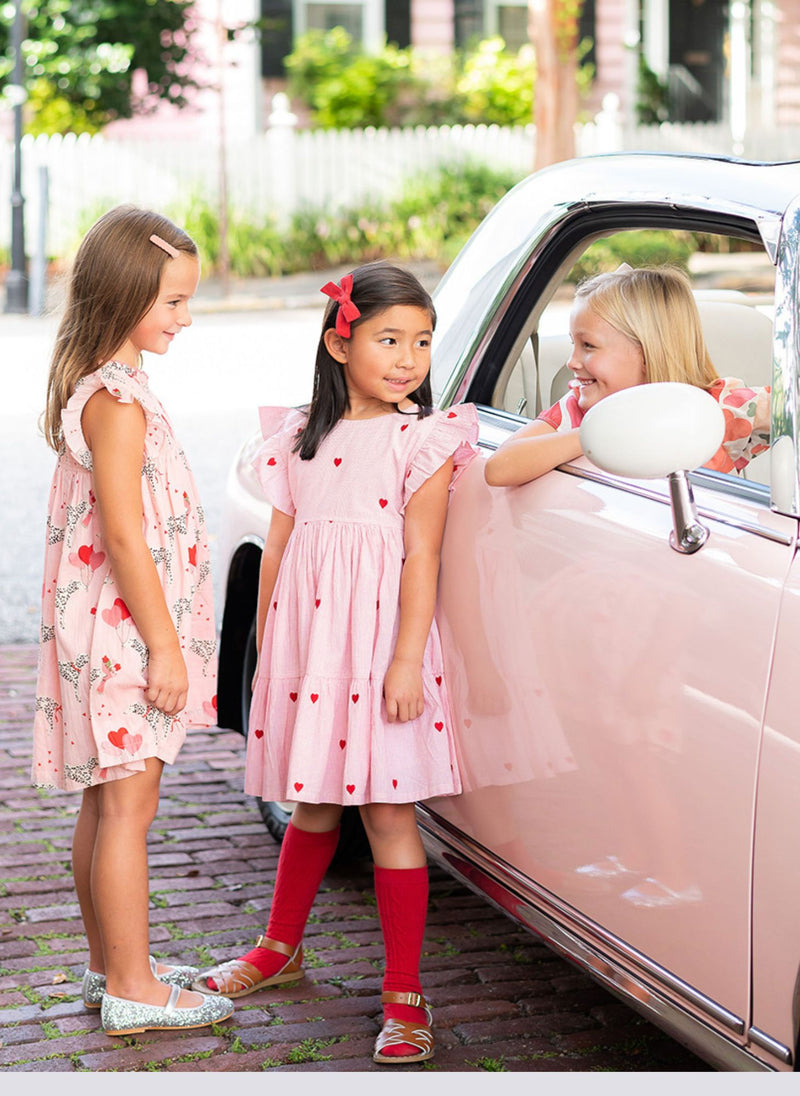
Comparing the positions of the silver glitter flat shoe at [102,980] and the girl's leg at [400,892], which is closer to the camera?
the girl's leg at [400,892]

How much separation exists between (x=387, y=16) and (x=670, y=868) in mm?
23344

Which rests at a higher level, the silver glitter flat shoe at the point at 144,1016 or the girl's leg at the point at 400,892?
the girl's leg at the point at 400,892

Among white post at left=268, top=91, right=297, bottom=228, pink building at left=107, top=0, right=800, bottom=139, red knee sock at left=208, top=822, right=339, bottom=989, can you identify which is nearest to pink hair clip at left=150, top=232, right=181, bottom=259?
red knee sock at left=208, top=822, right=339, bottom=989

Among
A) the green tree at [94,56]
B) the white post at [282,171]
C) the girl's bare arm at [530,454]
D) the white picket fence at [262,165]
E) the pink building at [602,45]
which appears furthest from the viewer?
the pink building at [602,45]

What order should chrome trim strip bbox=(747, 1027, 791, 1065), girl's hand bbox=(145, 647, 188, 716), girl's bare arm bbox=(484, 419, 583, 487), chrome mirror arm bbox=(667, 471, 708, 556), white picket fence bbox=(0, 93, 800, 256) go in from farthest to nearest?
white picket fence bbox=(0, 93, 800, 256), girl's hand bbox=(145, 647, 188, 716), girl's bare arm bbox=(484, 419, 583, 487), chrome mirror arm bbox=(667, 471, 708, 556), chrome trim strip bbox=(747, 1027, 791, 1065)

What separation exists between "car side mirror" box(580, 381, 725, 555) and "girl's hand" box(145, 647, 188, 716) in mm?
1117

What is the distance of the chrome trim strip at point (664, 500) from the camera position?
215cm

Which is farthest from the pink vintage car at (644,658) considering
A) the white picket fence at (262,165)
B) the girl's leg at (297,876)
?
the white picket fence at (262,165)

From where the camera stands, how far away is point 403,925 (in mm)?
2998

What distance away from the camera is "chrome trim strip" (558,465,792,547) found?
2.15 meters

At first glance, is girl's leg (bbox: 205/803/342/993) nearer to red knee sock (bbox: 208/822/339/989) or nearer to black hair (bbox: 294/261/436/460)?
red knee sock (bbox: 208/822/339/989)

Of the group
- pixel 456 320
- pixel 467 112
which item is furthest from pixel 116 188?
pixel 456 320

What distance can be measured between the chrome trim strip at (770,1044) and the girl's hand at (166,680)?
1.30m

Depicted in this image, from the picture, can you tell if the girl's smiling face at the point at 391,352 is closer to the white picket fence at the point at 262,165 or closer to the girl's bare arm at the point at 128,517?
the girl's bare arm at the point at 128,517
